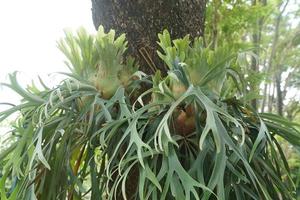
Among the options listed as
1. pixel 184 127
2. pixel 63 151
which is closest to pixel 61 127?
pixel 63 151

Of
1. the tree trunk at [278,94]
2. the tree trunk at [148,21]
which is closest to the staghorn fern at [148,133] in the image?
the tree trunk at [148,21]

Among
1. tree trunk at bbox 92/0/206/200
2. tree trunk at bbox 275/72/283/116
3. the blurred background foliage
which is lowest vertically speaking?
tree trunk at bbox 275/72/283/116

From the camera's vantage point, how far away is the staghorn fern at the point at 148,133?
2.22 feet

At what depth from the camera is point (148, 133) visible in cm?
72

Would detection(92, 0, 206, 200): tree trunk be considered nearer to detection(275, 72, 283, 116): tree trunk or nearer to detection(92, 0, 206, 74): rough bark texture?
detection(92, 0, 206, 74): rough bark texture

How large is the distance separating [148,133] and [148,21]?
0.31m

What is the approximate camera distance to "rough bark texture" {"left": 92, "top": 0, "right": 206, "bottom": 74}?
92 centimetres

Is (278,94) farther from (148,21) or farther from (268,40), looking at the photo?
(148,21)

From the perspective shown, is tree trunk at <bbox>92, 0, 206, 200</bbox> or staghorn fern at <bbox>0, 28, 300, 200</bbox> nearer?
staghorn fern at <bbox>0, 28, 300, 200</bbox>

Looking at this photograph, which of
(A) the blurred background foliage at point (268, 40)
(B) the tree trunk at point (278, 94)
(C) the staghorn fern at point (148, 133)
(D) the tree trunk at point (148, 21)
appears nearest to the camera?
(C) the staghorn fern at point (148, 133)

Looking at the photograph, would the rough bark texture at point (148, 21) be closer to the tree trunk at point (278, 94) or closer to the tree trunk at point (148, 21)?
the tree trunk at point (148, 21)

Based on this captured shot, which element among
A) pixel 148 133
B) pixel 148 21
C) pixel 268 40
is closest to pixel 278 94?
pixel 268 40

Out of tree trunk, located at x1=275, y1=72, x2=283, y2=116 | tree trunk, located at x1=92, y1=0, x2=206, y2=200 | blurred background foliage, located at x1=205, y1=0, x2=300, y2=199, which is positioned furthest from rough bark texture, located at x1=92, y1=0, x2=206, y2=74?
tree trunk, located at x1=275, y1=72, x2=283, y2=116

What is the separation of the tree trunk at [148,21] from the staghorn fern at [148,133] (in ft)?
0.22
